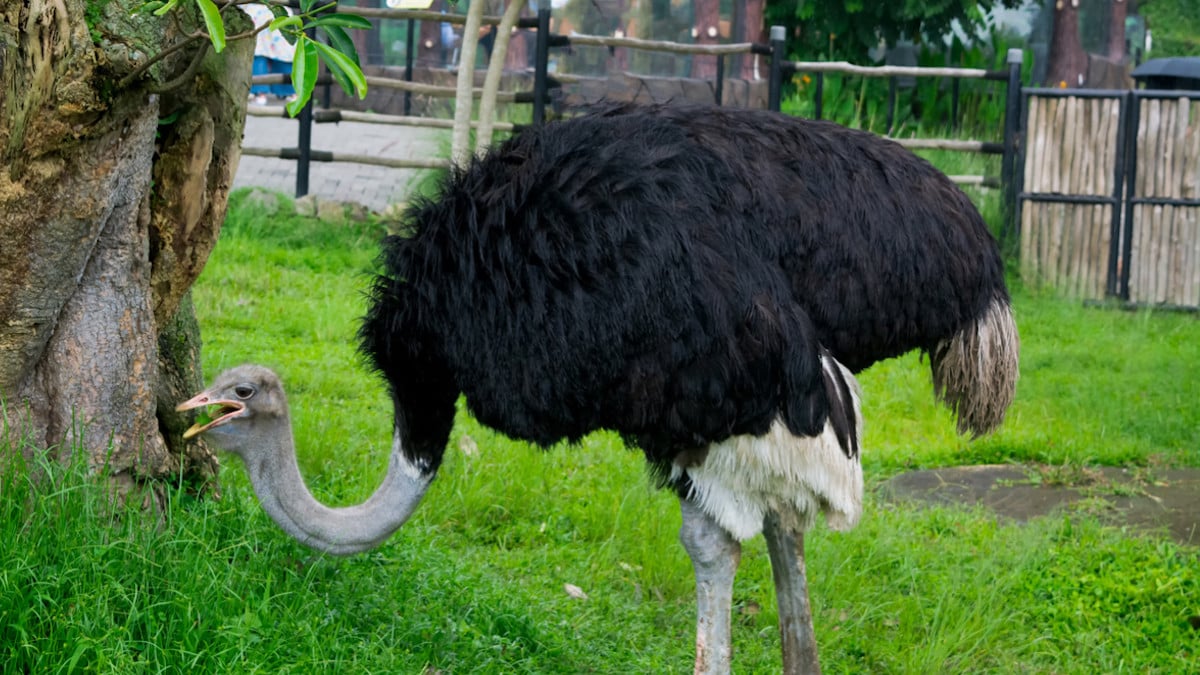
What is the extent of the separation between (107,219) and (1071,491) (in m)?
3.85

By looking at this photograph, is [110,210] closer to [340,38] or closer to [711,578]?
[340,38]

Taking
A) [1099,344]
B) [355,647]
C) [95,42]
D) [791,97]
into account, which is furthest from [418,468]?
[791,97]

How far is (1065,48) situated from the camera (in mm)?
17141

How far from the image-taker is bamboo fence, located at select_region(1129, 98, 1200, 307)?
8969mm

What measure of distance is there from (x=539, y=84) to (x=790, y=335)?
6.83 m

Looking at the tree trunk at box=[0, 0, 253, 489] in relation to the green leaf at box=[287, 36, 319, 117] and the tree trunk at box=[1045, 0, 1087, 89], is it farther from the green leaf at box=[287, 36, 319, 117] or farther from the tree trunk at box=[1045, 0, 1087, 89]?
the tree trunk at box=[1045, 0, 1087, 89]

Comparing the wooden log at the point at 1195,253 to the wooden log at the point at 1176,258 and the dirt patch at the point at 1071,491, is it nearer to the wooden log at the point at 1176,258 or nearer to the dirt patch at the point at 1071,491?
the wooden log at the point at 1176,258

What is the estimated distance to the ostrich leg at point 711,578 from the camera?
11.9 feet

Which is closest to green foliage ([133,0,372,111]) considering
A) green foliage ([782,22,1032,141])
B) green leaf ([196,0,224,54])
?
green leaf ([196,0,224,54])

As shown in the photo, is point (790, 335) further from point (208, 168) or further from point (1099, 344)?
point (1099, 344)

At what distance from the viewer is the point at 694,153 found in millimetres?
3484

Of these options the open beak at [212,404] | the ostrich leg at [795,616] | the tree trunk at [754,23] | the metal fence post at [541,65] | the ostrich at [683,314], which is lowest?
the ostrich leg at [795,616]

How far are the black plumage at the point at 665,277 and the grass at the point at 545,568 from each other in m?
0.54

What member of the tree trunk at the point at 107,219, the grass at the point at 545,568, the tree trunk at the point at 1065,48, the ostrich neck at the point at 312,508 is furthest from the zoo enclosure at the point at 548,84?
the tree trunk at the point at 1065,48
